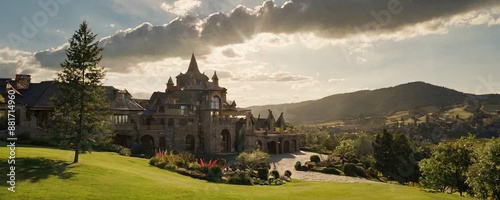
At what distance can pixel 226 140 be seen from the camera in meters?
65.5

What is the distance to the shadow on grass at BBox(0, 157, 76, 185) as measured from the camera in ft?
67.7

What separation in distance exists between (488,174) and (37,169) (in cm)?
3417

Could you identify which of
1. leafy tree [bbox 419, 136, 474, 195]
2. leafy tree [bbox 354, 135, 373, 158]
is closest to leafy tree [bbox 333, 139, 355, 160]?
leafy tree [bbox 354, 135, 373, 158]

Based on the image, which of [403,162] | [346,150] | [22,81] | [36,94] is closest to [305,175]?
[403,162]

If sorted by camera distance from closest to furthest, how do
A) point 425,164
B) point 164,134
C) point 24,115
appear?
1. point 425,164
2. point 24,115
3. point 164,134

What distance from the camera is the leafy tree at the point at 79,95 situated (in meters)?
27.1

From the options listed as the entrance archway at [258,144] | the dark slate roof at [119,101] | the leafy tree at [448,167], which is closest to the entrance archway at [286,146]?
the entrance archway at [258,144]

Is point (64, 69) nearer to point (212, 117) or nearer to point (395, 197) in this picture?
point (395, 197)

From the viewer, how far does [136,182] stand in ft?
72.1

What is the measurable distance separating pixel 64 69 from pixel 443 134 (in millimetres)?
148550

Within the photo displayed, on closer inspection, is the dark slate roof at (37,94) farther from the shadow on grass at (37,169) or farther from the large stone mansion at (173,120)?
the shadow on grass at (37,169)

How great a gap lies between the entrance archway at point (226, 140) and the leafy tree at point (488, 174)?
135 feet

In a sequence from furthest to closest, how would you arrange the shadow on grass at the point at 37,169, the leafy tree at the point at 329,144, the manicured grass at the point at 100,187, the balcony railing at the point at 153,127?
the leafy tree at the point at 329,144 → the balcony railing at the point at 153,127 → the shadow on grass at the point at 37,169 → the manicured grass at the point at 100,187

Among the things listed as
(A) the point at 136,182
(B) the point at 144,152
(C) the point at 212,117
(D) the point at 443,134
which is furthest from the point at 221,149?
(D) the point at 443,134
